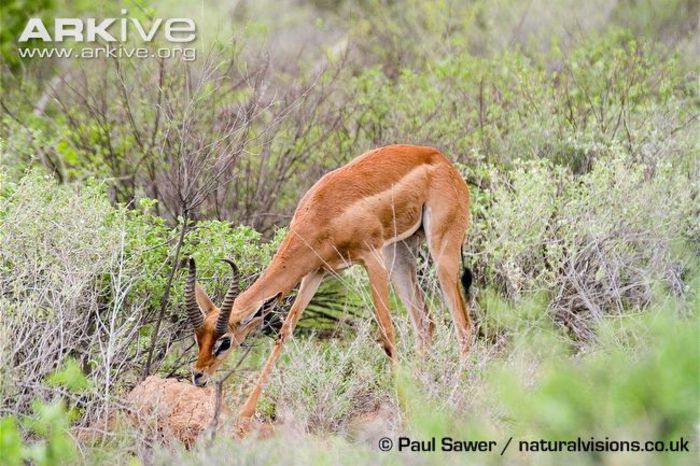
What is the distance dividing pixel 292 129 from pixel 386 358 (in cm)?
338

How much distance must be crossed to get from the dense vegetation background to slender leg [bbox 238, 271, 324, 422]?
0.12 m

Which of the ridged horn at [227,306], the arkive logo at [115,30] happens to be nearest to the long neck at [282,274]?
the ridged horn at [227,306]

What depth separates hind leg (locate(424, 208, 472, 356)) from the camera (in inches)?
285

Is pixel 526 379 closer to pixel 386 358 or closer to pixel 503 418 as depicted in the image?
pixel 503 418

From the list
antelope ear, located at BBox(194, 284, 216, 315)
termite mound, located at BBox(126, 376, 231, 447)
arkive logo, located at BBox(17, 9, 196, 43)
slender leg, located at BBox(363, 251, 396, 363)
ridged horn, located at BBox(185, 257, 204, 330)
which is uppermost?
arkive logo, located at BBox(17, 9, 196, 43)

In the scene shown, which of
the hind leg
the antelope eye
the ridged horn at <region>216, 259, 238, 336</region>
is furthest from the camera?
the hind leg

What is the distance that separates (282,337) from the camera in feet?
21.9

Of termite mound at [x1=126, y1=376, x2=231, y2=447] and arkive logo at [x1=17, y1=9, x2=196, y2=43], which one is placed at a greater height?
arkive logo at [x1=17, y1=9, x2=196, y2=43]

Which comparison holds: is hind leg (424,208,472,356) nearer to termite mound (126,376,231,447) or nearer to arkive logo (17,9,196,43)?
termite mound (126,376,231,447)

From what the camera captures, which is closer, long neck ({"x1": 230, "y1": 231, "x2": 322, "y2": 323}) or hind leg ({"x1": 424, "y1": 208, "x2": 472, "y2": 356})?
long neck ({"x1": 230, "y1": 231, "x2": 322, "y2": 323})

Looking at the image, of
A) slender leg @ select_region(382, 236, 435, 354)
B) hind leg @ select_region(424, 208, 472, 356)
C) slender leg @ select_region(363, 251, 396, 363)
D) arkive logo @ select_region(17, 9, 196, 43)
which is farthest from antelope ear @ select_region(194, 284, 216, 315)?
arkive logo @ select_region(17, 9, 196, 43)

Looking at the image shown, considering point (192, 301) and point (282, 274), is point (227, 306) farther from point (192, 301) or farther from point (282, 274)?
point (282, 274)

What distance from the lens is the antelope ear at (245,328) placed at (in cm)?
641

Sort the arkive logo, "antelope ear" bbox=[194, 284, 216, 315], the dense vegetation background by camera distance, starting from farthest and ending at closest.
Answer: the arkive logo, "antelope ear" bbox=[194, 284, 216, 315], the dense vegetation background
